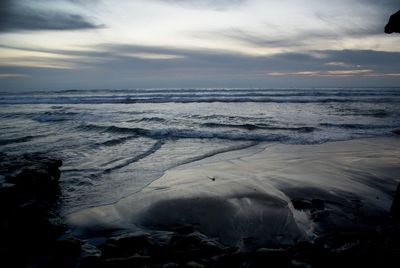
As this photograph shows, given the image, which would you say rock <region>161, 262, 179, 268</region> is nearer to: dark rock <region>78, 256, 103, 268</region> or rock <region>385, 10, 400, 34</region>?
dark rock <region>78, 256, 103, 268</region>

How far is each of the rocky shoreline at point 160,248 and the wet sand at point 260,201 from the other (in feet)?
0.63

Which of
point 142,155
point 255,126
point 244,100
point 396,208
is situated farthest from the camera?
point 244,100

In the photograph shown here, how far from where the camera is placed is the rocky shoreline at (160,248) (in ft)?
9.56

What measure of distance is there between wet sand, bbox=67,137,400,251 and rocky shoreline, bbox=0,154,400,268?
0.19 meters

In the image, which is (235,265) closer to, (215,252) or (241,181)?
(215,252)

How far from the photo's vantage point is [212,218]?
4.12 m

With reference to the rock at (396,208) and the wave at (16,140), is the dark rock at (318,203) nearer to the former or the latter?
the rock at (396,208)

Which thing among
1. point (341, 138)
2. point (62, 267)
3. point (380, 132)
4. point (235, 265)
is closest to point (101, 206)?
point (62, 267)

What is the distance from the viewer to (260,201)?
4.71 meters

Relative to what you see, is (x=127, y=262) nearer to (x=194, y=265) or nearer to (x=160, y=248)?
(x=160, y=248)

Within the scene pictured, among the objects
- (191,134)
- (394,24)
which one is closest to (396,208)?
(394,24)

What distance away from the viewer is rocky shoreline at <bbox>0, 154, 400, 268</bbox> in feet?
9.56

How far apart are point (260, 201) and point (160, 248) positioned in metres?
2.03

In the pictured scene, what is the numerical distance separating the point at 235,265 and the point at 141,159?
5.48 m
